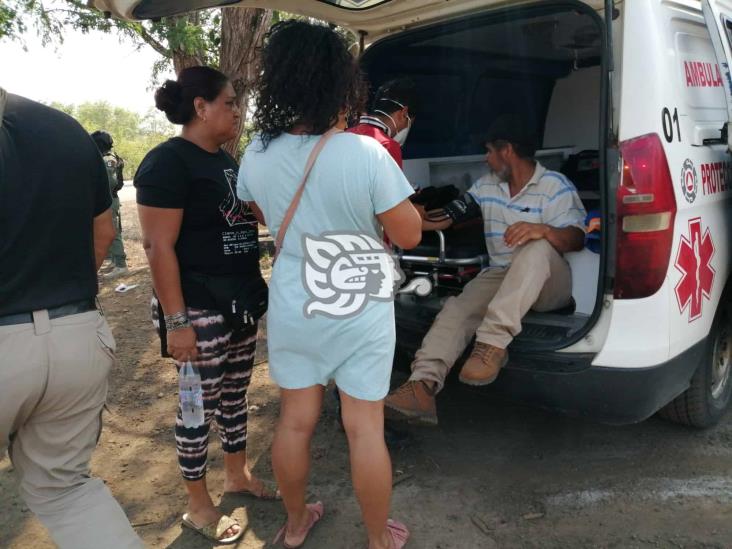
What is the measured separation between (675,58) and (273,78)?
1523mm

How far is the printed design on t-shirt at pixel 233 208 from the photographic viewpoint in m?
2.38

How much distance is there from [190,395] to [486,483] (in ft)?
4.28

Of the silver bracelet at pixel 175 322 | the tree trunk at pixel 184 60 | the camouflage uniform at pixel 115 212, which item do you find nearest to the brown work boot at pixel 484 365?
the silver bracelet at pixel 175 322

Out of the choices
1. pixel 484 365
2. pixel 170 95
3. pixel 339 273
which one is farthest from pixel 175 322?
pixel 484 365

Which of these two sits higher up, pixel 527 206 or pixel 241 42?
pixel 241 42

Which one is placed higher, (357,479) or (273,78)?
(273,78)

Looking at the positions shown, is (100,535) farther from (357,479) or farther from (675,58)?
(675,58)

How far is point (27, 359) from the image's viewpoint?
66.5 inches

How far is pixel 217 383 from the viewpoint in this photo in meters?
2.49

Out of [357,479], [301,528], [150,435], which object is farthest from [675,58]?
[150,435]

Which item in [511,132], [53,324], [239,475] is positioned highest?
[511,132]

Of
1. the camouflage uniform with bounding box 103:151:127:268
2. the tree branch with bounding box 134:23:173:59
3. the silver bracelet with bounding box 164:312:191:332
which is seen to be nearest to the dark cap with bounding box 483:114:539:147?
the silver bracelet with bounding box 164:312:191:332

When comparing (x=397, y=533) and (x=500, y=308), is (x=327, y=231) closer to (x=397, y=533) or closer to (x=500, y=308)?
(x=500, y=308)

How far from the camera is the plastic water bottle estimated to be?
237cm
